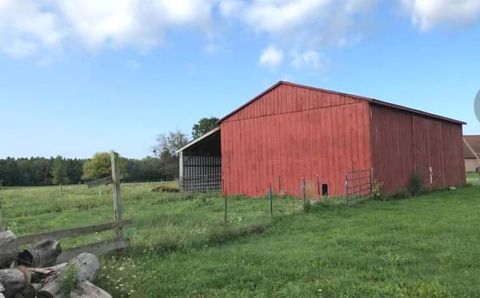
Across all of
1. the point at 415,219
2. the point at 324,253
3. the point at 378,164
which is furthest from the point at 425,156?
the point at 324,253

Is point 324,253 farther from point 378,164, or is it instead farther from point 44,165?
point 44,165

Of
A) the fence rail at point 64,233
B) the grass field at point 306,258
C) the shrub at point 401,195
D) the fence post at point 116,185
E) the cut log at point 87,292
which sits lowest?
the grass field at point 306,258

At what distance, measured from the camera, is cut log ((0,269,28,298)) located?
19.0 feet

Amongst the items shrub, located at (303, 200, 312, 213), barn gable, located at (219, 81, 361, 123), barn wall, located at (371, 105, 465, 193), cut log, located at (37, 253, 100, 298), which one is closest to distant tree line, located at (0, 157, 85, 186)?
barn gable, located at (219, 81, 361, 123)

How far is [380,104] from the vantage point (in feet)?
78.6

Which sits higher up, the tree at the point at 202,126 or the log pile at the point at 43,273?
the tree at the point at 202,126

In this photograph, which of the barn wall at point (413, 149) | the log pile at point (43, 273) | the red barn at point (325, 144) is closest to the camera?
the log pile at point (43, 273)

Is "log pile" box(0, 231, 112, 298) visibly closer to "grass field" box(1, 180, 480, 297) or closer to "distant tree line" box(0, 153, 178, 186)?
"grass field" box(1, 180, 480, 297)

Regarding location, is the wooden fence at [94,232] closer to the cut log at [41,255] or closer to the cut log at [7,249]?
the cut log at [41,255]

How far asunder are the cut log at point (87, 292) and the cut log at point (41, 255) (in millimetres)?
1090

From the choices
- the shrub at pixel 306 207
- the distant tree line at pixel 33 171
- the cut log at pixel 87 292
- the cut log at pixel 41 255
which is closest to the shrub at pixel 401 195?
the shrub at pixel 306 207

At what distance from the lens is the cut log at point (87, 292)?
5988mm

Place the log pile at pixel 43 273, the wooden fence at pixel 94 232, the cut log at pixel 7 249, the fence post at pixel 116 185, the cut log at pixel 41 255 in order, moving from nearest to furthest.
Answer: the log pile at pixel 43 273
the cut log at pixel 7 249
the cut log at pixel 41 255
the wooden fence at pixel 94 232
the fence post at pixel 116 185

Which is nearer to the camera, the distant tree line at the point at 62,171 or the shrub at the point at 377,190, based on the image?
the shrub at the point at 377,190
